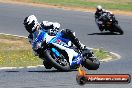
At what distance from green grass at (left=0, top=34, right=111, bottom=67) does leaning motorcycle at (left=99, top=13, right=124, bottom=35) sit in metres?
5.47

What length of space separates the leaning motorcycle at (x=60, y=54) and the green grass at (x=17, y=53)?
90.0 inches

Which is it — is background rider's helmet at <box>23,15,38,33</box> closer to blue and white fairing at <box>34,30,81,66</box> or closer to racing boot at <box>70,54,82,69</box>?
blue and white fairing at <box>34,30,81,66</box>

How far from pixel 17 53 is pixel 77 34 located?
9.19 m

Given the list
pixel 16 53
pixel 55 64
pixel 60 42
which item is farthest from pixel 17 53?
pixel 55 64

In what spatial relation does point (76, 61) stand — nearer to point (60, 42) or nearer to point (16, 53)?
point (60, 42)

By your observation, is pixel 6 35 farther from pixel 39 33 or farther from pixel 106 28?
pixel 39 33

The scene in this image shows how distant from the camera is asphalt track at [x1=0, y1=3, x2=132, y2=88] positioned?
11.7 meters

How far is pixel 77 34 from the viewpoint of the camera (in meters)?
29.9

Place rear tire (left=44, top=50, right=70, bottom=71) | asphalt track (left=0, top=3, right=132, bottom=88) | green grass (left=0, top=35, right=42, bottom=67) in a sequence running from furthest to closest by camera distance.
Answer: green grass (left=0, top=35, right=42, bottom=67) < rear tire (left=44, top=50, right=70, bottom=71) < asphalt track (left=0, top=3, right=132, bottom=88)

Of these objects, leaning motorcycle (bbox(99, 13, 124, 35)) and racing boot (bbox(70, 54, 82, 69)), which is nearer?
racing boot (bbox(70, 54, 82, 69))

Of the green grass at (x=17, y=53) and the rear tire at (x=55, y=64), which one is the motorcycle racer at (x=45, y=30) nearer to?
the rear tire at (x=55, y=64)

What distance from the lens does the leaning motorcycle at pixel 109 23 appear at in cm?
3009

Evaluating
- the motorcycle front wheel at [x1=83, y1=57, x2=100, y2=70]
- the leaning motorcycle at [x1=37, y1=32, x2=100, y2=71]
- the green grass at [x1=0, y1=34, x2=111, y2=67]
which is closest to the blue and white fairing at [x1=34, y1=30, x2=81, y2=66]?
the leaning motorcycle at [x1=37, y1=32, x2=100, y2=71]

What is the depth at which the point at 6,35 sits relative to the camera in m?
28.2
